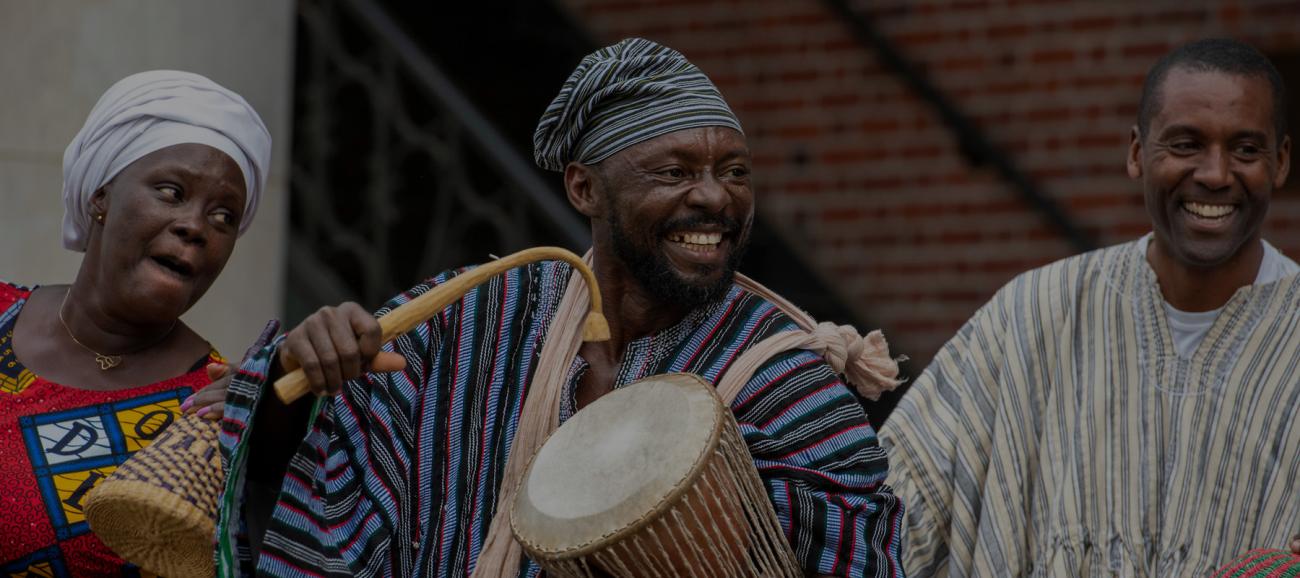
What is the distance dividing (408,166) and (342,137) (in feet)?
1.02

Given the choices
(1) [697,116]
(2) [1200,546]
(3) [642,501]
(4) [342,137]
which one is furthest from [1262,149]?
(4) [342,137]

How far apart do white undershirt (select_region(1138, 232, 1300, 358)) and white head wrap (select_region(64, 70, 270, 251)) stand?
1979 mm

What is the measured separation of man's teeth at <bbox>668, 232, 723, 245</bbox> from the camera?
3951 millimetres

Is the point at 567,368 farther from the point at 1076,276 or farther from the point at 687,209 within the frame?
the point at 1076,276

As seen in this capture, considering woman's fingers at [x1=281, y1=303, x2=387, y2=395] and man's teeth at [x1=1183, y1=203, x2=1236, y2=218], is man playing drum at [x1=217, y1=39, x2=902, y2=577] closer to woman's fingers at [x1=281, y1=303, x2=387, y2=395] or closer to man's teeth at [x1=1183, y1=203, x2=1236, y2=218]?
woman's fingers at [x1=281, y1=303, x2=387, y2=395]

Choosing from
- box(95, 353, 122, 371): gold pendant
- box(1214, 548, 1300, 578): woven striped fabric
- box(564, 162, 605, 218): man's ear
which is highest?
box(564, 162, 605, 218): man's ear

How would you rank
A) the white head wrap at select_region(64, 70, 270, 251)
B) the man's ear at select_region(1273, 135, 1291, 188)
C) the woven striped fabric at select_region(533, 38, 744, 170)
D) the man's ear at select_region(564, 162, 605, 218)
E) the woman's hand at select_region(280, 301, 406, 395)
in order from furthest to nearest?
the man's ear at select_region(1273, 135, 1291, 188) → the white head wrap at select_region(64, 70, 270, 251) → the man's ear at select_region(564, 162, 605, 218) → the woven striped fabric at select_region(533, 38, 744, 170) → the woman's hand at select_region(280, 301, 406, 395)

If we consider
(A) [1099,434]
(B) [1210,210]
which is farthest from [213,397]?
(B) [1210,210]

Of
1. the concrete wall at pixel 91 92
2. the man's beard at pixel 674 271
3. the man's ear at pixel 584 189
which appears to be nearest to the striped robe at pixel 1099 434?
the man's beard at pixel 674 271

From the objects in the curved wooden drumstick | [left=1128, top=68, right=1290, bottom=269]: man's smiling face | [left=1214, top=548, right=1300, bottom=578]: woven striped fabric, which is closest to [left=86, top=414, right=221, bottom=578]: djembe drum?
the curved wooden drumstick

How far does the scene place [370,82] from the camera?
24.8 feet

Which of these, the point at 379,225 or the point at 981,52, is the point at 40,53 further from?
the point at 981,52

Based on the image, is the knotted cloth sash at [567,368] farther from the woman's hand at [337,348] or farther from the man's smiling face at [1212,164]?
the man's smiling face at [1212,164]

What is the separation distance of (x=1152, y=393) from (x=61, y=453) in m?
2.27
